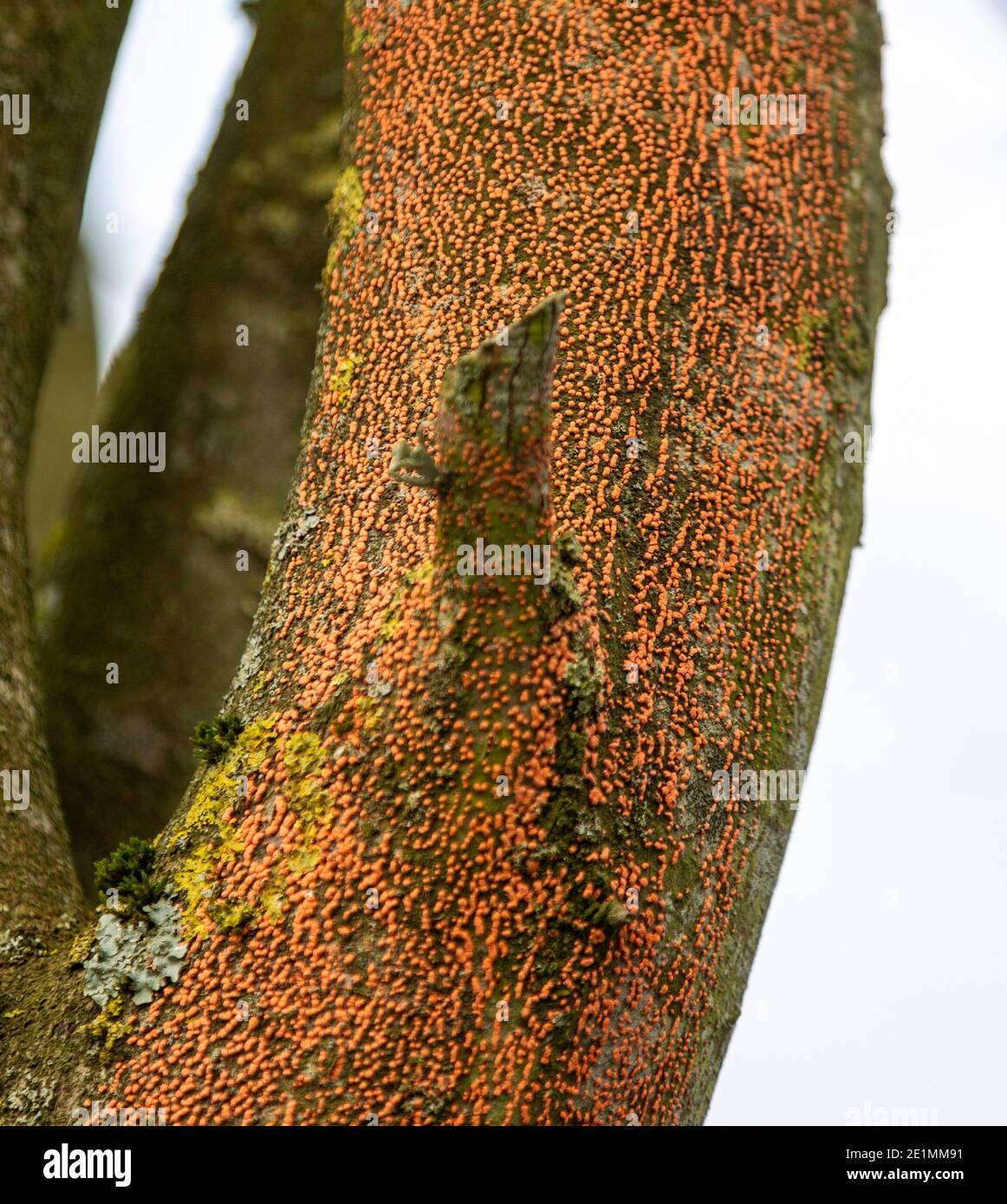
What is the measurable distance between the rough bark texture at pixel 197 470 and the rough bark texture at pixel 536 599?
1.36 metres

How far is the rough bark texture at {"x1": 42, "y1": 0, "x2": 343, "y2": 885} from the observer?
10.8ft

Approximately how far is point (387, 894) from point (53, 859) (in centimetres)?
83

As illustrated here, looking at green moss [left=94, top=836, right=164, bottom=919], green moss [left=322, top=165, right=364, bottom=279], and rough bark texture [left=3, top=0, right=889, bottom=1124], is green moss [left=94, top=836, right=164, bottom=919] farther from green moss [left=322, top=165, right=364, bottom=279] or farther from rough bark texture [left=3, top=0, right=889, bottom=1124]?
green moss [left=322, top=165, right=364, bottom=279]

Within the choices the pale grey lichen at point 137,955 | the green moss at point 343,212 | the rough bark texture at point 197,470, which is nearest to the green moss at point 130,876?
the pale grey lichen at point 137,955

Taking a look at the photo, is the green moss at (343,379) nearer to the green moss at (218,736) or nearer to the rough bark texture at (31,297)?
the green moss at (218,736)

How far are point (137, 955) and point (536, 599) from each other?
81 centimetres

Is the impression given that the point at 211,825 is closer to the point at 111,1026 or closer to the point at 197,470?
the point at 111,1026

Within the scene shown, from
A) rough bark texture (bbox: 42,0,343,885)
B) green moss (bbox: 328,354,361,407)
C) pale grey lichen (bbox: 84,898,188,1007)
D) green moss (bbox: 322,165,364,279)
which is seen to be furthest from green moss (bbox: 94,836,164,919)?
rough bark texture (bbox: 42,0,343,885)

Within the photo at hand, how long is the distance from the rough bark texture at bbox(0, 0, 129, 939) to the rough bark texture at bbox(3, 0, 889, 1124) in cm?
25

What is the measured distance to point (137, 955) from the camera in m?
1.69

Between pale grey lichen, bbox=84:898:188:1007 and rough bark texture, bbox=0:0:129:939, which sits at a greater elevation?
rough bark texture, bbox=0:0:129:939
